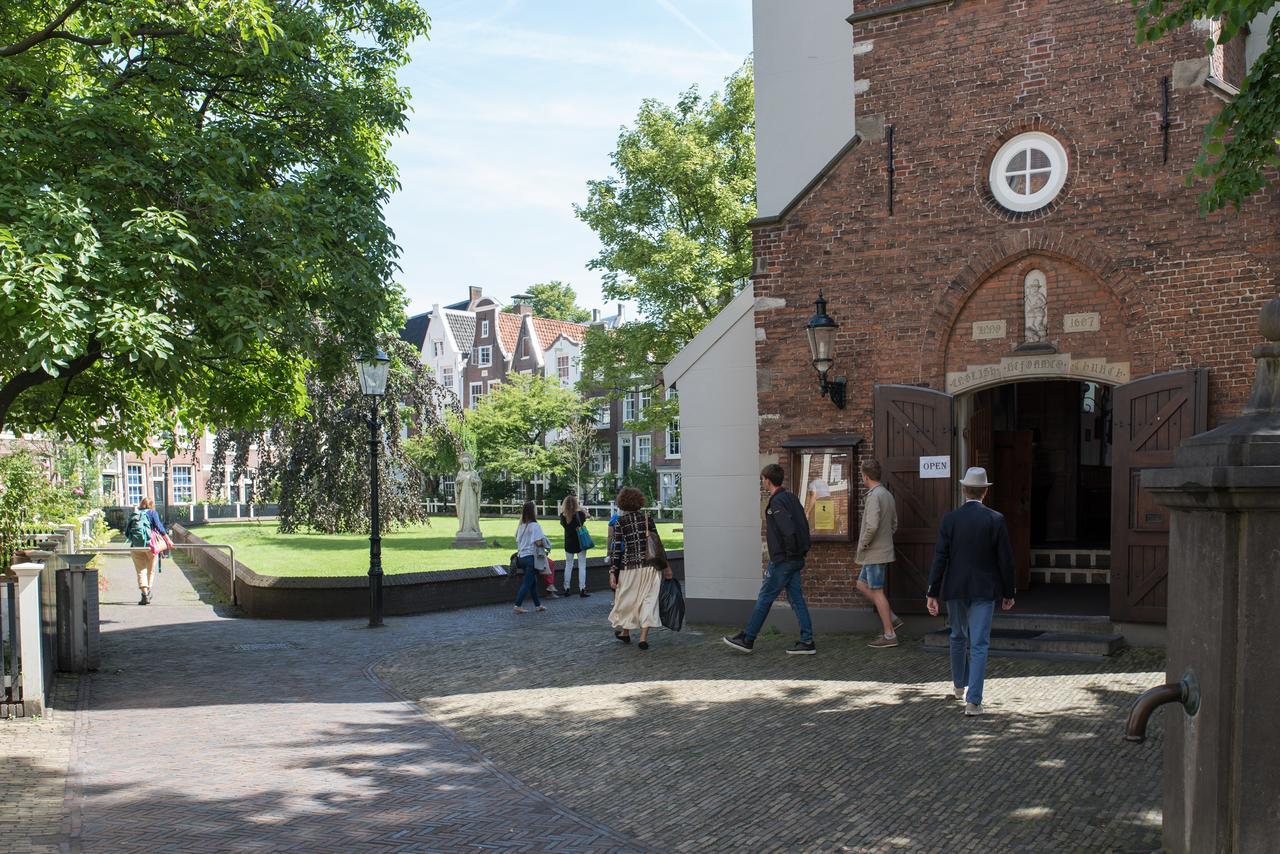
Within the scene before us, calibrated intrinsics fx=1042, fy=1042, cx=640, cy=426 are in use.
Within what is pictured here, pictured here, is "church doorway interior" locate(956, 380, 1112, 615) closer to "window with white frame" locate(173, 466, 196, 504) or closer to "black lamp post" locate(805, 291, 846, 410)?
"black lamp post" locate(805, 291, 846, 410)

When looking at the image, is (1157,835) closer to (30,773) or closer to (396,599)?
(30,773)

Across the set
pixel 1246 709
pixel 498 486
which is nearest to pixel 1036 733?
pixel 1246 709

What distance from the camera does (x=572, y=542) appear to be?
16719 millimetres

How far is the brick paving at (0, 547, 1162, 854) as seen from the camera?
548 centimetres

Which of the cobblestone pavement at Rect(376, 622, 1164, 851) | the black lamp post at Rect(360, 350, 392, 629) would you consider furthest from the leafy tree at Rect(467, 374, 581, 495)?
the cobblestone pavement at Rect(376, 622, 1164, 851)

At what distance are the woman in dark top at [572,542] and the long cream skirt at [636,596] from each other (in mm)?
4261

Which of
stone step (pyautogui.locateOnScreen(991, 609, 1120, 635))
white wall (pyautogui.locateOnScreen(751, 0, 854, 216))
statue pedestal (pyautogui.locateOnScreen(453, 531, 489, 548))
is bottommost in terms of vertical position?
statue pedestal (pyautogui.locateOnScreen(453, 531, 489, 548))

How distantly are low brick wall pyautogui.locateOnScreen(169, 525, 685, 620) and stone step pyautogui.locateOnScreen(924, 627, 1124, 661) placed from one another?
7882mm

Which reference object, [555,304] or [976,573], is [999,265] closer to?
[976,573]

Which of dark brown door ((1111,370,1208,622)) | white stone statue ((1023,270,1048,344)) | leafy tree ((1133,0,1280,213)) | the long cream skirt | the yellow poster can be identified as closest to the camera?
leafy tree ((1133,0,1280,213))

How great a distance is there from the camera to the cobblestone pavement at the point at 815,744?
5.46 metres

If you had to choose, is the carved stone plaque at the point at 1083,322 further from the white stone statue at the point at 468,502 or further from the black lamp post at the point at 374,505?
the white stone statue at the point at 468,502

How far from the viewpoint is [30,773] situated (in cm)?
669

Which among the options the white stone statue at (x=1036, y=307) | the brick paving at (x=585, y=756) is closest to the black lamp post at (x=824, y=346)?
the white stone statue at (x=1036, y=307)
